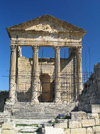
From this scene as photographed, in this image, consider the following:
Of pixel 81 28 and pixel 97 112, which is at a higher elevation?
pixel 81 28

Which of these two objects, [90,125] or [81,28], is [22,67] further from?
[90,125]

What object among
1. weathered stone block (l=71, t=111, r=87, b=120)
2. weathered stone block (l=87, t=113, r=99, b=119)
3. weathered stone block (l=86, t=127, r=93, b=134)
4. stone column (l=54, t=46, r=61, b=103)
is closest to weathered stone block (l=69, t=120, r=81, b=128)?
weathered stone block (l=86, t=127, r=93, b=134)

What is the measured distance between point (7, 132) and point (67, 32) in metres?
13.7

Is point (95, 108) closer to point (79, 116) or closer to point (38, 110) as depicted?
point (79, 116)

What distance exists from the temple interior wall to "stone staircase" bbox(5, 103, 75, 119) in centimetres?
466

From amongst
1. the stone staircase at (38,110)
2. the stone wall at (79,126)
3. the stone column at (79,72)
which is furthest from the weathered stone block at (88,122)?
the stone column at (79,72)

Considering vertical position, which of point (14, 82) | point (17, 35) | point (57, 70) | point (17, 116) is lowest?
point (17, 116)

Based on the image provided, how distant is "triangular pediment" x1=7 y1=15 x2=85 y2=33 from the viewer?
20234mm

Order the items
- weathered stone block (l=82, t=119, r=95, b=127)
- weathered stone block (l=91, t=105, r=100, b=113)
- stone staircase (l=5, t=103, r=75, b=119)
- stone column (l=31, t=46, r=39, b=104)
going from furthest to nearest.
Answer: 1. stone column (l=31, t=46, r=39, b=104)
2. stone staircase (l=5, t=103, r=75, b=119)
3. weathered stone block (l=91, t=105, r=100, b=113)
4. weathered stone block (l=82, t=119, r=95, b=127)

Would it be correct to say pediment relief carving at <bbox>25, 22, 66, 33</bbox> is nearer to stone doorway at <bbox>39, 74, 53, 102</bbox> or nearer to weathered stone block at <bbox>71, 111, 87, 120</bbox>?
stone doorway at <bbox>39, 74, 53, 102</bbox>

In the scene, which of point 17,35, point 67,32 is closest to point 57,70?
point 67,32

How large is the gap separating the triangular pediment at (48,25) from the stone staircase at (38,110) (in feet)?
26.2

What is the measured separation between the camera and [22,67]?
24578 mm

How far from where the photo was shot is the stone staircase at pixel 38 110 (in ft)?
54.3
